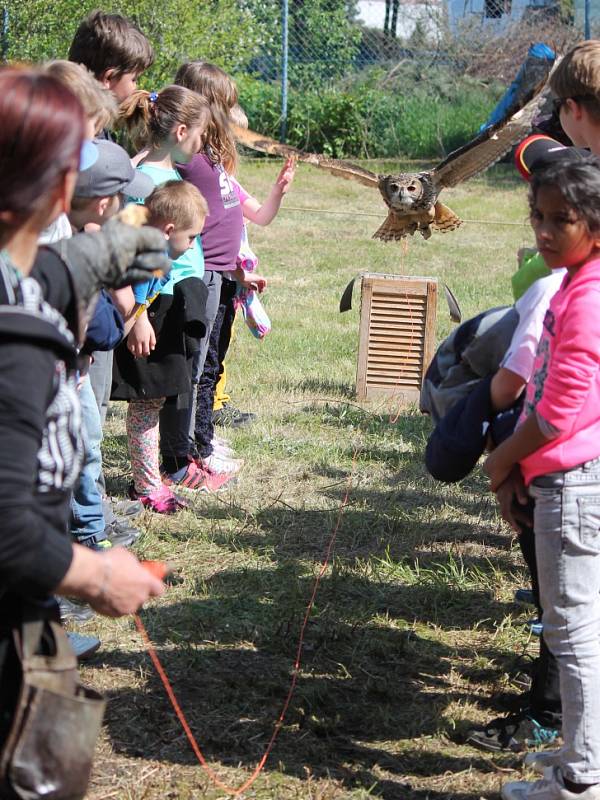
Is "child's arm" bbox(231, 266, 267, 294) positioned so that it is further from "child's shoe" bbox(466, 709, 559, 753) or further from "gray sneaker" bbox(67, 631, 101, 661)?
"child's shoe" bbox(466, 709, 559, 753)

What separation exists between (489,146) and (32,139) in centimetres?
413

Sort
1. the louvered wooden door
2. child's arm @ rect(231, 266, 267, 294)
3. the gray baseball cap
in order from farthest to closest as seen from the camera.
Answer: the louvered wooden door
child's arm @ rect(231, 266, 267, 294)
the gray baseball cap

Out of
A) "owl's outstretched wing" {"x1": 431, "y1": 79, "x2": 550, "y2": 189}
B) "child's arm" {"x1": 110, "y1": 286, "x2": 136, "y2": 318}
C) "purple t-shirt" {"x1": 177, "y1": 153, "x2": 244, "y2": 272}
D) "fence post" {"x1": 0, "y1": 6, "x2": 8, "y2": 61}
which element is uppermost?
"fence post" {"x1": 0, "y1": 6, "x2": 8, "y2": 61}

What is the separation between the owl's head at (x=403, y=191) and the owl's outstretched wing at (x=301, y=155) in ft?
0.55

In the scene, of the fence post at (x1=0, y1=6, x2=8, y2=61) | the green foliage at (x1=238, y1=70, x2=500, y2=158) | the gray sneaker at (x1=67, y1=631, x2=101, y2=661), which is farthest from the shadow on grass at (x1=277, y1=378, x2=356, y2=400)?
the green foliage at (x1=238, y1=70, x2=500, y2=158)

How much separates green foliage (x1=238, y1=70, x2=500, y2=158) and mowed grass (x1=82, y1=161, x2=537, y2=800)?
9376 mm

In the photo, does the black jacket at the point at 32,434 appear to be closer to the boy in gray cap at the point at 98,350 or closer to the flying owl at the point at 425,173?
the boy in gray cap at the point at 98,350

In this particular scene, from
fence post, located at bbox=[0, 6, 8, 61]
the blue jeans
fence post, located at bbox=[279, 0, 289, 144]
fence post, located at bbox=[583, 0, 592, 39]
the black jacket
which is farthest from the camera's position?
fence post, located at bbox=[279, 0, 289, 144]

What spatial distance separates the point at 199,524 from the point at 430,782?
1.88m

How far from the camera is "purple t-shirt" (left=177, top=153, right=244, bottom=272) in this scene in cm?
466

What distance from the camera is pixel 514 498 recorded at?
2496 mm

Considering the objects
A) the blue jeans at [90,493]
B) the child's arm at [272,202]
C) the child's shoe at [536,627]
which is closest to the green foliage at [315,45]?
the child's arm at [272,202]

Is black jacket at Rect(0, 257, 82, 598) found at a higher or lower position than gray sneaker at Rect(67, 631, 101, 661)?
higher

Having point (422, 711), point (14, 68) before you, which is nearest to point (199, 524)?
point (422, 711)
